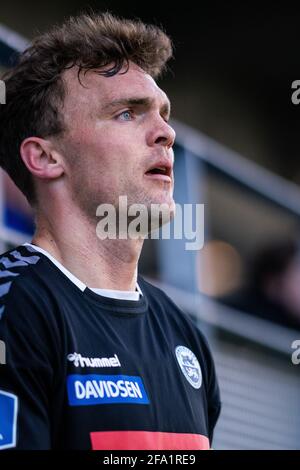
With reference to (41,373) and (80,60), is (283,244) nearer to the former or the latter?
(80,60)

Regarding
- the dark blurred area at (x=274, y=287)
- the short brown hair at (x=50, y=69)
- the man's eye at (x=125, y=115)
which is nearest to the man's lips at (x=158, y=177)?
the man's eye at (x=125, y=115)

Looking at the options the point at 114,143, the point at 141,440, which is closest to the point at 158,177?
the point at 114,143

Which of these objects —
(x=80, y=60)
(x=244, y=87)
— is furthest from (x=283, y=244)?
(x=80, y=60)

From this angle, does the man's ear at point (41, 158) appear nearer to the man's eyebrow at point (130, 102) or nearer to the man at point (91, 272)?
the man at point (91, 272)

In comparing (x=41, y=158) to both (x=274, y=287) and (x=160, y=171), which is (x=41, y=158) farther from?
(x=274, y=287)

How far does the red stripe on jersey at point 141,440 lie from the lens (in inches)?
101

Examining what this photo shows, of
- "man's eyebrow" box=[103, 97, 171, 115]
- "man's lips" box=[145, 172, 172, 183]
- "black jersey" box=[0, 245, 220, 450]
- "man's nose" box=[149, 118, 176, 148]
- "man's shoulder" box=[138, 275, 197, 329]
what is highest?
"man's eyebrow" box=[103, 97, 171, 115]

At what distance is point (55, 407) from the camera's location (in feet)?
8.34

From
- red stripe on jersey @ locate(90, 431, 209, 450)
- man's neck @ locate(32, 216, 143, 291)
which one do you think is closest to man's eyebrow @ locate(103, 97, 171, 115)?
man's neck @ locate(32, 216, 143, 291)

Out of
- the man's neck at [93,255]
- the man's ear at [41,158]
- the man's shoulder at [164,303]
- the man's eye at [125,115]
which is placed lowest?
the man's shoulder at [164,303]

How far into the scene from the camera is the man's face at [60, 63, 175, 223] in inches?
118

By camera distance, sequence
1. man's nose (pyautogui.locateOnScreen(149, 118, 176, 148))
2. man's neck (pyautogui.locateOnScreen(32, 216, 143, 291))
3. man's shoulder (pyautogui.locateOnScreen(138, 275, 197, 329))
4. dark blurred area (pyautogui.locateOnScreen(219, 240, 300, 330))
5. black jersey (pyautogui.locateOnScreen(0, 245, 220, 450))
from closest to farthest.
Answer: black jersey (pyautogui.locateOnScreen(0, 245, 220, 450)) → man's neck (pyautogui.locateOnScreen(32, 216, 143, 291)) → man's nose (pyautogui.locateOnScreen(149, 118, 176, 148)) → man's shoulder (pyautogui.locateOnScreen(138, 275, 197, 329)) → dark blurred area (pyautogui.locateOnScreen(219, 240, 300, 330))

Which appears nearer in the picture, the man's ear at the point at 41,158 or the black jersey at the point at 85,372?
the black jersey at the point at 85,372

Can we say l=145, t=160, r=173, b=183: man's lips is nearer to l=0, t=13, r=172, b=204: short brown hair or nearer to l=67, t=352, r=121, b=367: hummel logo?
l=0, t=13, r=172, b=204: short brown hair
